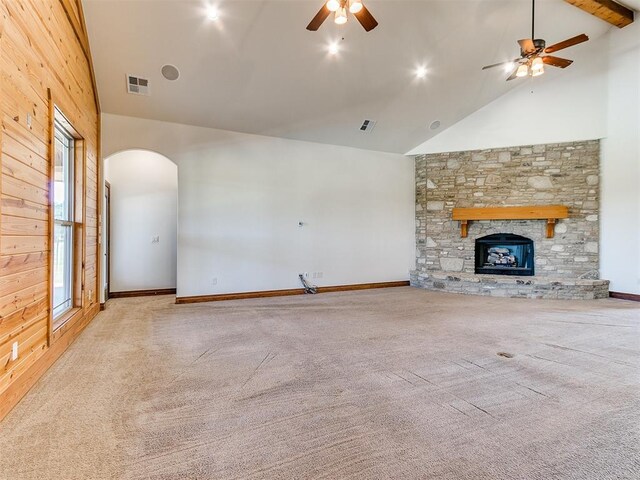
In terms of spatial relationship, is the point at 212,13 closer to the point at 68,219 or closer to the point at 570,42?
the point at 68,219

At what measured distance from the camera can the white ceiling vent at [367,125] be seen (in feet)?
20.7

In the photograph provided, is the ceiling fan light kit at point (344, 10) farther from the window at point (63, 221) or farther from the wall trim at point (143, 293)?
the wall trim at point (143, 293)

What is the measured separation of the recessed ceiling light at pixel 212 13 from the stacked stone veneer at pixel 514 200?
5191mm

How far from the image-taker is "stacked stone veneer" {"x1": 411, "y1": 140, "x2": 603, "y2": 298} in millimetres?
6289

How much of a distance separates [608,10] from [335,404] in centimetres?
717

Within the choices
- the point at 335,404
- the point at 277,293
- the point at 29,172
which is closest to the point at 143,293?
Result: the point at 277,293

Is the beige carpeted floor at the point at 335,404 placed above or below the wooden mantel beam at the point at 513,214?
below

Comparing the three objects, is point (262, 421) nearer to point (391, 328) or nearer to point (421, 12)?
point (391, 328)

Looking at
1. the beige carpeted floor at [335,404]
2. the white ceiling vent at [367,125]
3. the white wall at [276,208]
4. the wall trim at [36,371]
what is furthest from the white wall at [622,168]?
the wall trim at [36,371]

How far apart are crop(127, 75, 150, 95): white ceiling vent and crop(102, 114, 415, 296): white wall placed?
0.67 metres

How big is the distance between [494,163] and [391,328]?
476cm

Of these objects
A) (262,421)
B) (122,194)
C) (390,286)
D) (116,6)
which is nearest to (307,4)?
(116,6)

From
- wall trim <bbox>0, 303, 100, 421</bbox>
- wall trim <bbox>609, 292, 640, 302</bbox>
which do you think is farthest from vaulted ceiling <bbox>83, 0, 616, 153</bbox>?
wall trim <bbox>609, 292, 640, 302</bbox>

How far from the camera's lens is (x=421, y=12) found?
4328 millimetres
